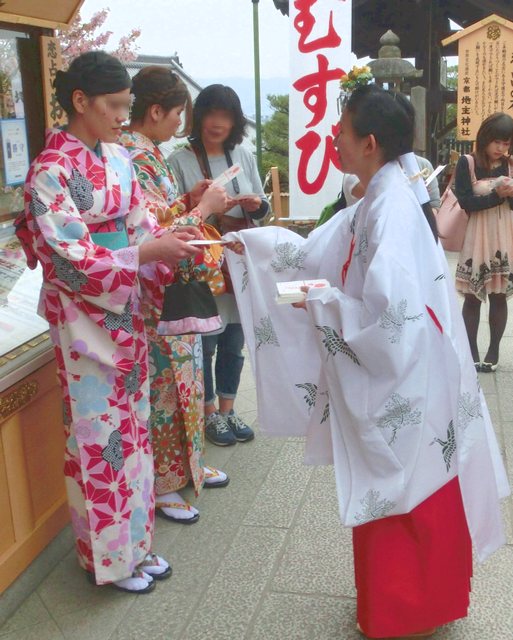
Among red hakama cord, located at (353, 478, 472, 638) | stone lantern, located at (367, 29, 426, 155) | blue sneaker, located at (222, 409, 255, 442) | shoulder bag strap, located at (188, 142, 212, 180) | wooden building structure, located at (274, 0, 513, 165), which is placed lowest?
blue sneaker, located at (222, 409, 255, 442)

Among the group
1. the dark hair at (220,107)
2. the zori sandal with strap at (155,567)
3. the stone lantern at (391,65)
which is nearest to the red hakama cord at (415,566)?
the zori sandal with strap at (155,567)

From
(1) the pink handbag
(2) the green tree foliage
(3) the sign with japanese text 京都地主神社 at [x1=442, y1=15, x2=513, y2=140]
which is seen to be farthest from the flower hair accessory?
(2) the green tree foliage

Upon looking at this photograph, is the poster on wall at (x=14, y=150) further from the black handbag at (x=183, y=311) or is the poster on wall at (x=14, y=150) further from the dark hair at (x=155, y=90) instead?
the black handbag at (x=183, y=311)

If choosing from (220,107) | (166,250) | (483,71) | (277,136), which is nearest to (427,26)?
(483,71)

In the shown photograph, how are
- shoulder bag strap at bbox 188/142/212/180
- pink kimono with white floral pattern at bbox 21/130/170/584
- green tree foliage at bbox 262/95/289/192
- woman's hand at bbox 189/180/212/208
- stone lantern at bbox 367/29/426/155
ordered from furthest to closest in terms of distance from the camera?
green tree foliage at bbox 262/95/289/192 → stone lantern at bbox 367/29/426/155 → shoulder bag strap at bbox 188/142/212/180 → woman's hand at bbox 189/180/212/208 → pink kimono with white floral pattern at bbox 21/130/170/584

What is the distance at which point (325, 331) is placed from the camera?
7.38ft

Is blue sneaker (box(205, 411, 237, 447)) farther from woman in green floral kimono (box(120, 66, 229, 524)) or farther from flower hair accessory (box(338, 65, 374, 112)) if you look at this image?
flower hair accessory (box(338, 65, 374, 112))

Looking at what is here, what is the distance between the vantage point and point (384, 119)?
224 cm

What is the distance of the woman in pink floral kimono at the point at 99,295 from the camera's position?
7.91 feet

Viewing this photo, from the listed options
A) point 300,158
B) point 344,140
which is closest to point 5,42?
point 344,140

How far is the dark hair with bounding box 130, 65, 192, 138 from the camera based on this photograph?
10.4 feet

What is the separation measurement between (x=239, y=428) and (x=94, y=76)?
237cm

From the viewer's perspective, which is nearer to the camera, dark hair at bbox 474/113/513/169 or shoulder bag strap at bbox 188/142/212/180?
shoulder bag strap at bbox 188/142/212/180

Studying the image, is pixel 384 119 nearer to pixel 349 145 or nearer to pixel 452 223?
pixel 349 145
